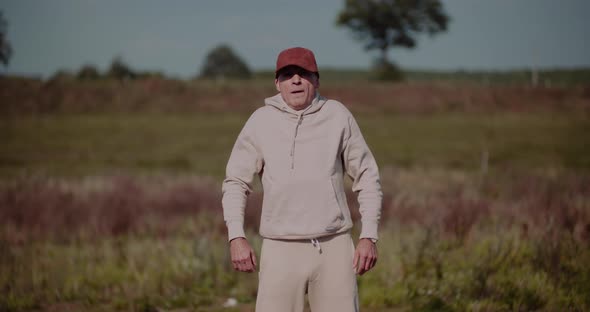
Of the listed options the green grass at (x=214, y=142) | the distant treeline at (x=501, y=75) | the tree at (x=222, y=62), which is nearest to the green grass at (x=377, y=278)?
the green grass at (x=214, y=142)

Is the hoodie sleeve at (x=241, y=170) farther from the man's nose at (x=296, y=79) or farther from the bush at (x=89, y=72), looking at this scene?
the bush at (x=89, y=72)

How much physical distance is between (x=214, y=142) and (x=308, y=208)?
1138 inches

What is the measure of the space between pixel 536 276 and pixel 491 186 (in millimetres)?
9990

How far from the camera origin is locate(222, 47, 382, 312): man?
12.0ft

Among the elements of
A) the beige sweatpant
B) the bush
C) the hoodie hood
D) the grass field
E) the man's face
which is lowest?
the grass field

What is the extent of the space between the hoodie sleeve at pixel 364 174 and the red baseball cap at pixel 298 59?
0.37 meters

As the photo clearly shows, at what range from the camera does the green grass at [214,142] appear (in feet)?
84.2

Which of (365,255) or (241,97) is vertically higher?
(241,97)

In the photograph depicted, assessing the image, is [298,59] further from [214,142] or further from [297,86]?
[214,142]

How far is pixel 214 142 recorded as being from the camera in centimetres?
3228

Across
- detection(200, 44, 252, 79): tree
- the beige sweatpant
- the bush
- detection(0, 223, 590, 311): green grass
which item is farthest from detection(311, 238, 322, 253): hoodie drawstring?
detection(200, 44, 252, 79): tree

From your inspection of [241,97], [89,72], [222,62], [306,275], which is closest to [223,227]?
[306,275]

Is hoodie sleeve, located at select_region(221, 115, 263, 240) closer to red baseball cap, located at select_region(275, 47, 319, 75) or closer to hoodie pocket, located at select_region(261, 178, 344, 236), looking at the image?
hoodie pocket, located at select_region(261, 178, 344, 236)

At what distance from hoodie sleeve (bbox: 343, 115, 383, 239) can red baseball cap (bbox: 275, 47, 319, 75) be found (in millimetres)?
366
